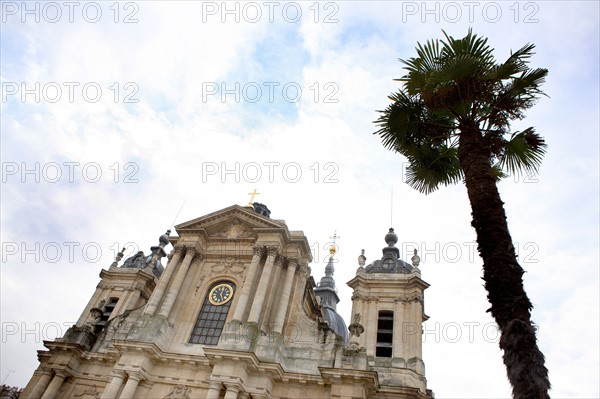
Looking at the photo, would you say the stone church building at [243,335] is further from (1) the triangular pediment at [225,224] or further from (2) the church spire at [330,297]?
(2) the church spire at [330,297]

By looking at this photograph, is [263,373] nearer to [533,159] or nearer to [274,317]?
[274,317]

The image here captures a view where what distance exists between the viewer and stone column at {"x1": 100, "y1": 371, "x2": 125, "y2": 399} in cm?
1743

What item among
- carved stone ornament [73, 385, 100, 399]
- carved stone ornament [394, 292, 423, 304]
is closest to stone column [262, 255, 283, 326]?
carved stone ornament [394, 292, 423, 304]

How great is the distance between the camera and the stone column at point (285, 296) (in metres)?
18.9

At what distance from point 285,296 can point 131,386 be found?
720 cm

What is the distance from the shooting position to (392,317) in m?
22.6

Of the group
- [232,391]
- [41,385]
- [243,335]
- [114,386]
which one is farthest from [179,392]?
[41,385]

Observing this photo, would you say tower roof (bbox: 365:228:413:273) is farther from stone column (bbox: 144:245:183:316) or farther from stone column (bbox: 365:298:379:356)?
stone column (bbox: 144:245:183:316)

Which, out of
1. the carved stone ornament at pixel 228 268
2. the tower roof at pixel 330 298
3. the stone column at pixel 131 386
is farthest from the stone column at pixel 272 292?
the tower roof at pixel 330 298

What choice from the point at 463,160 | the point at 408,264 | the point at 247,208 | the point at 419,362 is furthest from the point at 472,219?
the point at 408,264

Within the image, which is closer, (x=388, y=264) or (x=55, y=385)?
(x=55, y=385)

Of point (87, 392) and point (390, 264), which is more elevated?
point (390, 264)

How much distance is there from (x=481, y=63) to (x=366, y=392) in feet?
43.8

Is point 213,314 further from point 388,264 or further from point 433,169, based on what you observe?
point 433,169
